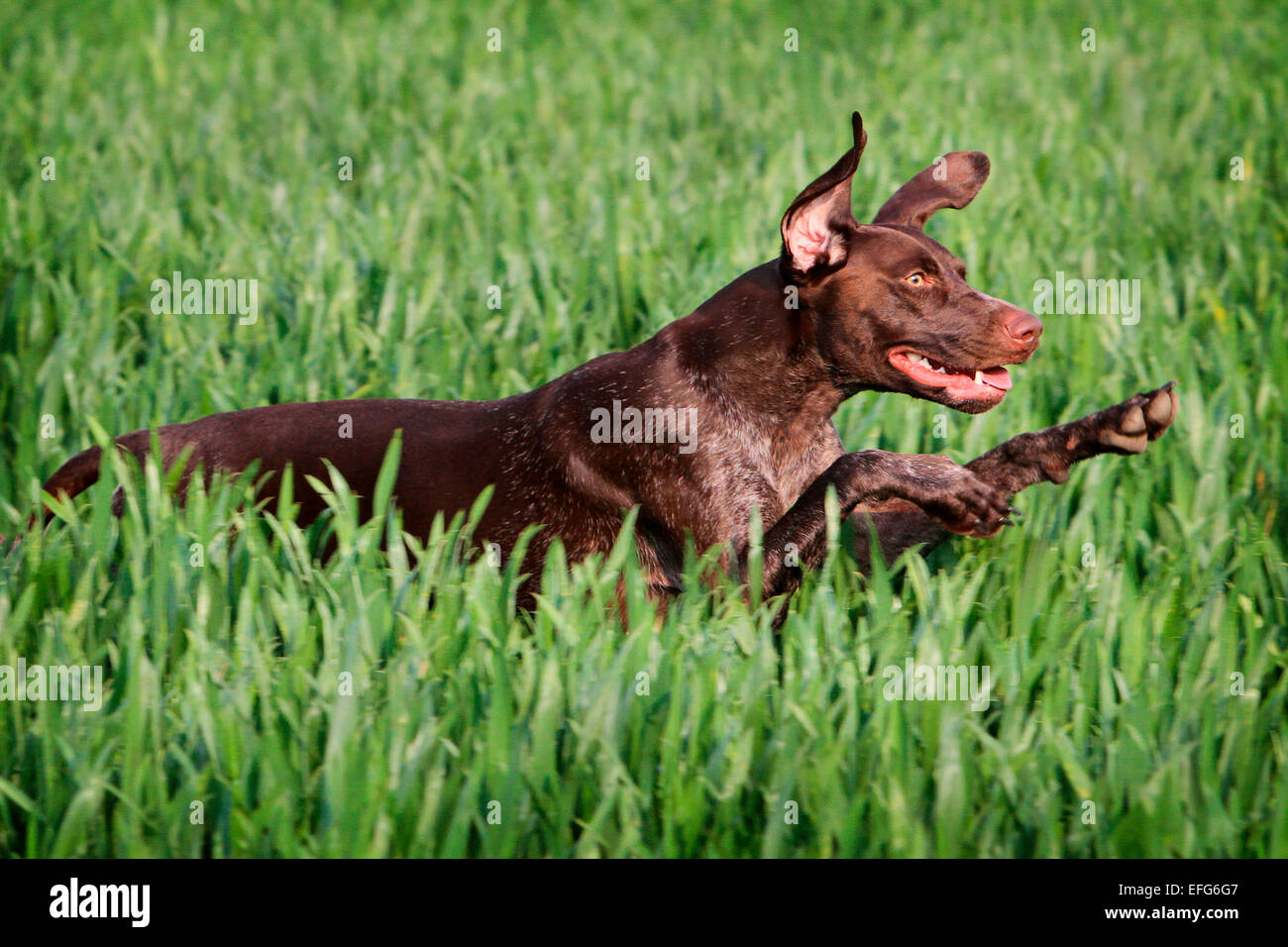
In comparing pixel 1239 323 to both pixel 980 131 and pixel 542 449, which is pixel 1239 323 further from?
pixel 542 449

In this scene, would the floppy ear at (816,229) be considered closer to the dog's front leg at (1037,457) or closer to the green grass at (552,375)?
the dog's front leg at (1037,457)

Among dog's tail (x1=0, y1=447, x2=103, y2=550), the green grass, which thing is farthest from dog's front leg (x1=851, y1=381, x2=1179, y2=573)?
dog's tail (x1=0, y1=447, x2=103, y2=550)

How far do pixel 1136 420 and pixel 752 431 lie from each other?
3.23 feet

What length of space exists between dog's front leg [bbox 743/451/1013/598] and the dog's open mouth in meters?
0.21

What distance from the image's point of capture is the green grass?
113 inches

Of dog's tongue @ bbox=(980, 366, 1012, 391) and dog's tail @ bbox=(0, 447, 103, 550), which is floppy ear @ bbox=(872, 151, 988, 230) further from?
dog's tail @ bbox=(0, 447, 103, 550)

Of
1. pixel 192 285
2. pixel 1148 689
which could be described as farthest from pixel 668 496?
pixel 192 285

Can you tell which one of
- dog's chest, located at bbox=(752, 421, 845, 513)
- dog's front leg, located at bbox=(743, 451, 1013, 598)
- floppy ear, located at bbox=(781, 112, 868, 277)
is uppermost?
floppy ear, located at bbox=(781, 112, 868, 277)

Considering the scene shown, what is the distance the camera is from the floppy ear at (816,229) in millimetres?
3754

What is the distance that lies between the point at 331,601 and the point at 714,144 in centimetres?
581

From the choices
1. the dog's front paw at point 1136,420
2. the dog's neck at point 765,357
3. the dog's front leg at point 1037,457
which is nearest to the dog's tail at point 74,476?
the dog's neck at point 765,357

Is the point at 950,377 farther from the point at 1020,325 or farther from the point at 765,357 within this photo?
the point at 765,357

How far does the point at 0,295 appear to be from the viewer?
593cm

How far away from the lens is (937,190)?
441 cm
